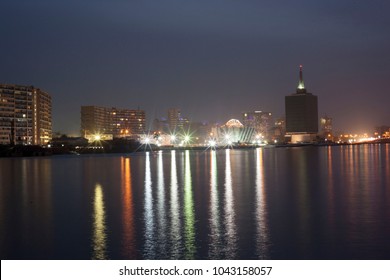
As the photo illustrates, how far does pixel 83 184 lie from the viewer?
3078cm

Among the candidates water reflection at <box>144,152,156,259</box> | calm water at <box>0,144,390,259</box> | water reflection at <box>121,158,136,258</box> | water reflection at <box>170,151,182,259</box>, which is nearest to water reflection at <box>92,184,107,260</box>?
calm water at <box>0,144,390,259</box>

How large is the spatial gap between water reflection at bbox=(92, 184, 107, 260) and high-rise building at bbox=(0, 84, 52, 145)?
97.1 metres

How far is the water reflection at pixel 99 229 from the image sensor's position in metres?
12.8

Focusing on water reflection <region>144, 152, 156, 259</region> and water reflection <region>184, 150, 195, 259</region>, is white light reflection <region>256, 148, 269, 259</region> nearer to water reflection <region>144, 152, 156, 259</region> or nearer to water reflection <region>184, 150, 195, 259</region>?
water reflection <region>184, 150, 195, 259</region>

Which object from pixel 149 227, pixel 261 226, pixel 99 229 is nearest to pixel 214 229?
pixel 261 226

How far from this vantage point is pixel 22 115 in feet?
409

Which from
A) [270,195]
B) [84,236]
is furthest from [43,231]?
[270,195]

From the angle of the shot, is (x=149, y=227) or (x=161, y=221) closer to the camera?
(x=149, y=227)

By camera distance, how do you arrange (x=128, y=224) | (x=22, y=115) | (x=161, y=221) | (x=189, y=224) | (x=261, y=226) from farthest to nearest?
1. (x=22, y=115)
2. (x=161, y=221)
3. (x=128, y=224)
4. (x=189, y=224)
5. (x=261, y=226)

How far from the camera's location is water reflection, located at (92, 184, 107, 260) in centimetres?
1276

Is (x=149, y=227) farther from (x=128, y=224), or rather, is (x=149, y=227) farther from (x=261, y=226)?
(x=261, y=226)

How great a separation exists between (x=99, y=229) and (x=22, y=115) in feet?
380

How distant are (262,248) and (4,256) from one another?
6.27 m
